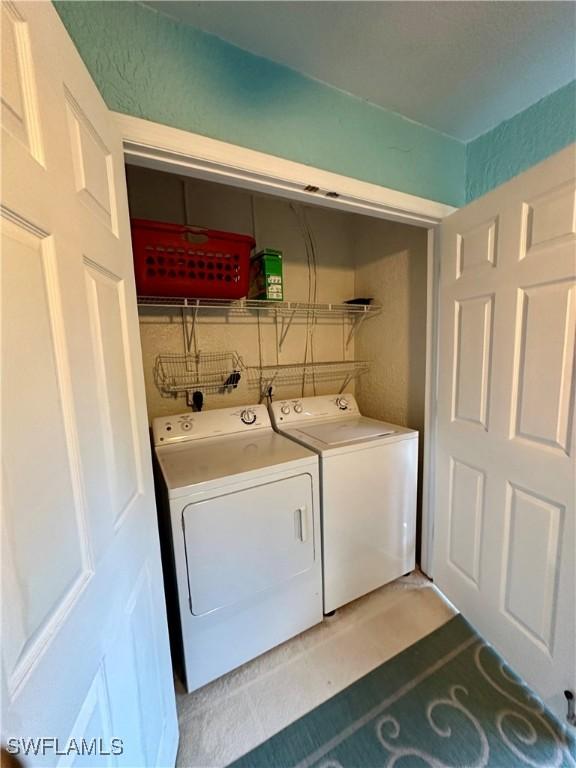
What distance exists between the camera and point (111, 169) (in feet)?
2.83

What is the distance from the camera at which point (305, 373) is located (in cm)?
242

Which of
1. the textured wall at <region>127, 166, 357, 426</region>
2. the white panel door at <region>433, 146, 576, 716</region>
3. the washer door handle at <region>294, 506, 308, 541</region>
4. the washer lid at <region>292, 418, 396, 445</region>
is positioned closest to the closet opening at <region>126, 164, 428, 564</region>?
the textured wall at <region>127, 166, 357, 426</region>

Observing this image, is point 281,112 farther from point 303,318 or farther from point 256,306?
point 303,318

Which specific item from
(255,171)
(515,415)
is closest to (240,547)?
(515,415)

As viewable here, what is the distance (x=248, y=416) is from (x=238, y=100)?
1507mm

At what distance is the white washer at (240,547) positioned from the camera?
50.8 inches

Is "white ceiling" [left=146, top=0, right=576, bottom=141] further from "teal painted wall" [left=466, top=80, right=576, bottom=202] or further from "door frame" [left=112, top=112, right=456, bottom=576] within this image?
"door frame" [left=112, top=112, right=456, bottom=576]

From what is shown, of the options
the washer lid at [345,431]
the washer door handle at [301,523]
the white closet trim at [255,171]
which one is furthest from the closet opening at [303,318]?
the washer door handle at [301,523]

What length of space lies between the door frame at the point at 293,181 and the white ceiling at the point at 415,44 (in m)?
0.35

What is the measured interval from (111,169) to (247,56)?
716mm

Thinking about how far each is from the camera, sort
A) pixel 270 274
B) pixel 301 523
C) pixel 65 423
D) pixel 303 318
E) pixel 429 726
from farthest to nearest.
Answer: pixel 303 318
pixel 270 274
pixel 301 523
pixel 429 726
pixel 65 423

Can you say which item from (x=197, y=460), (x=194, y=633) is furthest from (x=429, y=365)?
(x=194, y=633)

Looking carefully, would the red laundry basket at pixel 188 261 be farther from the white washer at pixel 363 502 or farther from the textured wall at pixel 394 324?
the textured wall at pixel 394 324

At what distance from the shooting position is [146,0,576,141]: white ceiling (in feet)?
3.30
